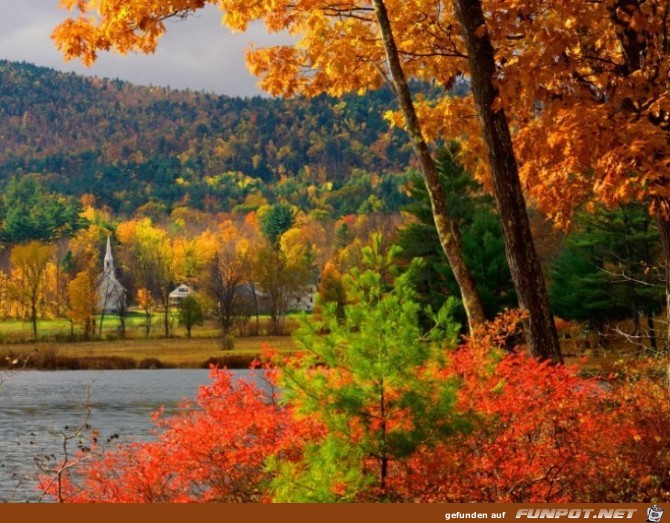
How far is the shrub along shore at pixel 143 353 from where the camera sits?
187ft

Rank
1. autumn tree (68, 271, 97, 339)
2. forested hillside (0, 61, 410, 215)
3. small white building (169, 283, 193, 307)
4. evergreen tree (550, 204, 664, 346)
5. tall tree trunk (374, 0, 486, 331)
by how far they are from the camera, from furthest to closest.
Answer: forested hillside (0, 61, 410, 215), small white building (169, 283, 193, 307), autumn tree (68, 271, 97, 339), evergreen tree (550, 204, 664, 346), tall tree trunk (374, 0, 486, 331)

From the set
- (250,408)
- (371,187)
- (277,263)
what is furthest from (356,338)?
(371,187)

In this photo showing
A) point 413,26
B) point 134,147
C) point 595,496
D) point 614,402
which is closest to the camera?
point 595,496

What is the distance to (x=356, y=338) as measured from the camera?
7816 mm

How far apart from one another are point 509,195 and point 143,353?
55829 mm

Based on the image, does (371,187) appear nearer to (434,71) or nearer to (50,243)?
(50,243)

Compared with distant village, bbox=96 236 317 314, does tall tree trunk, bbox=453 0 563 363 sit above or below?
below

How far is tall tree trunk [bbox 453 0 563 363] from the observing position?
10516 mm

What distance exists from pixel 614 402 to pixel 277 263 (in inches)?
3005

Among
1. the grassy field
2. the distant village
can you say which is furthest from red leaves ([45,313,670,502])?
the distant village

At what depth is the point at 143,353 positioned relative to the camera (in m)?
64.3

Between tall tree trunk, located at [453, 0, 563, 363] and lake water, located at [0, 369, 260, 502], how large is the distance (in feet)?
23.8

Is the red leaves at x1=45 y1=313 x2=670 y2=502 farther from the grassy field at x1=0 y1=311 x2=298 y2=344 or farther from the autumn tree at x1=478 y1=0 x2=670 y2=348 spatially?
the grassy field at x1=0 y1=311 x2=298 y2=344

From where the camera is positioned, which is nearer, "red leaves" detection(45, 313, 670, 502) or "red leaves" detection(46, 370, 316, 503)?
"red leaves" detection(45, 313, 670, 502)
